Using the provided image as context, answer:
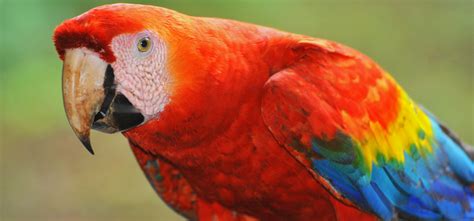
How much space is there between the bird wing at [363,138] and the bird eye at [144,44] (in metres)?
0.28

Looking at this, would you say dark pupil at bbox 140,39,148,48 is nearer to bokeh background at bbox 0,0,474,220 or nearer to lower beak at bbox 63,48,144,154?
lower beak at bbox 63,48,144,154

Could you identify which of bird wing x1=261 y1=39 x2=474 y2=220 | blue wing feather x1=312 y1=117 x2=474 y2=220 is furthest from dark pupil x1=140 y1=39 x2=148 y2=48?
blue wing feather x1=312 y1=117 x2=474 y2=220

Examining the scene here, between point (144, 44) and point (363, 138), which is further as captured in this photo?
point (363, 138)

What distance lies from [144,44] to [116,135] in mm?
2088

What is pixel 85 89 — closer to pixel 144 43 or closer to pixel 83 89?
pixel 83 89

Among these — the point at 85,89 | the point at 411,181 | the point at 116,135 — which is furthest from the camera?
the point at 116,135

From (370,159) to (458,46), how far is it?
253 centimetres

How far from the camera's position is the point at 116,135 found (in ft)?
11.3

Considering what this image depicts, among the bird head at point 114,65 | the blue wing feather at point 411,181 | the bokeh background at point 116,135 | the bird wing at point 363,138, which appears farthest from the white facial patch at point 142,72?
the bokeh background at point 116,135

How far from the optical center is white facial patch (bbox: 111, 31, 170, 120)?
1.38 m

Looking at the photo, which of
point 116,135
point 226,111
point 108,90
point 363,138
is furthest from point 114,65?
point 116,135

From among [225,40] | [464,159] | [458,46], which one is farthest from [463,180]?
[458,46]

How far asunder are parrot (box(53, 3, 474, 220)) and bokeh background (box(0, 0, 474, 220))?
1413 millimetres

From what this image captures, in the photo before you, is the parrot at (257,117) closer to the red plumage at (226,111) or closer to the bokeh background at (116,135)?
the red plumage at (226,111)
